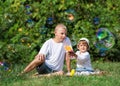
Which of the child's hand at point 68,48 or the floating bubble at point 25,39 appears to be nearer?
the child's hand at point 68,48

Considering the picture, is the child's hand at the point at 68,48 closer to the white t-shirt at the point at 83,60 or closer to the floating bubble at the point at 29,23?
the white t-shirt at the point at 83,60

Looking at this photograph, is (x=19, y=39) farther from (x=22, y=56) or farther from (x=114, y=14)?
(x=114, y=14)

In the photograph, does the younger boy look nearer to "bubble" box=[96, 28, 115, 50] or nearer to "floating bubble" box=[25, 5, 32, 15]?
"bubble" box=[96, 28, 115, 50]

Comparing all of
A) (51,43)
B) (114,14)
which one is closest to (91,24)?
(114,14)

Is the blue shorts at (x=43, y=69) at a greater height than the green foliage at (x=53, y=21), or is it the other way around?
the green foliage at (x=53, y=21)

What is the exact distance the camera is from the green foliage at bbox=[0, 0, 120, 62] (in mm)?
10578

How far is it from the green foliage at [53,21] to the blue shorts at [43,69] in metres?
2.22

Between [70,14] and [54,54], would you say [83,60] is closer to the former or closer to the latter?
[54,54]

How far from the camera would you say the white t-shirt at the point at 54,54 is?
8250 mm

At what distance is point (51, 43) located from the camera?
8.36 m

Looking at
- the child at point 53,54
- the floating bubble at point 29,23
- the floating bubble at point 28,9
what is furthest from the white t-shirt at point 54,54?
the floating bubble at point 28,9

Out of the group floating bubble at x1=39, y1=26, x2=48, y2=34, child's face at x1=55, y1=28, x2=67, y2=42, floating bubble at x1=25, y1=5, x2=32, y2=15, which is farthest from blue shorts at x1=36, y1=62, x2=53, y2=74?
floating bubble at x1=25, y1=5, x2=32, y2=15

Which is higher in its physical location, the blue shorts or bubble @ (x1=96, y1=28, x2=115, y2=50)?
bubble @ (x1=96, y1=28, x2=115, y2=50)

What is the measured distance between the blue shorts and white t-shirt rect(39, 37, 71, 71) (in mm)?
59
